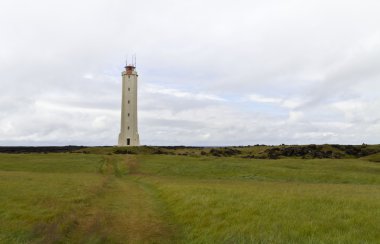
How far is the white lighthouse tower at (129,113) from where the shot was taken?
106875mm

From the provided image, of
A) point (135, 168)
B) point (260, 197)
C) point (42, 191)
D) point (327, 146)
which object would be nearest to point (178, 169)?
point (135, 168)

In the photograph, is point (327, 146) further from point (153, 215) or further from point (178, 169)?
point (153, 215)

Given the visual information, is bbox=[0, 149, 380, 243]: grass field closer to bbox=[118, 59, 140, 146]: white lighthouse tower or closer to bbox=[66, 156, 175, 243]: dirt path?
bbox=[66, 156, 175, 243]: dirt path

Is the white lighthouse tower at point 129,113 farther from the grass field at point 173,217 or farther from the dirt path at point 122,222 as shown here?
the dirt path at point 122,222

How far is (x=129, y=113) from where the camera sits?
107 metres

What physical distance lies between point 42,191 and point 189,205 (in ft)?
43.1

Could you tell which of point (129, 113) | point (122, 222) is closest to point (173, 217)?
point (122, 222)

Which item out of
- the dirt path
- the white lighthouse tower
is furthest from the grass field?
the white lighthouse tower

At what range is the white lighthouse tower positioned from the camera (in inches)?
4208

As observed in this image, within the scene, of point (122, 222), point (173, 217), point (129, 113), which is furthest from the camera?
point (129, 113)

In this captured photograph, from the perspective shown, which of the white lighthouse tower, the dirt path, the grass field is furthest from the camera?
the white lighthouse tower

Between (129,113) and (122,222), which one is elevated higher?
(129,113)

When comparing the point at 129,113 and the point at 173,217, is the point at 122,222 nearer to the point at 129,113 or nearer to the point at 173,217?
the point at 173,217

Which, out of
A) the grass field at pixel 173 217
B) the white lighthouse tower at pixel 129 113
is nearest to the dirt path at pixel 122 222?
the grass field at pixel 173 217
